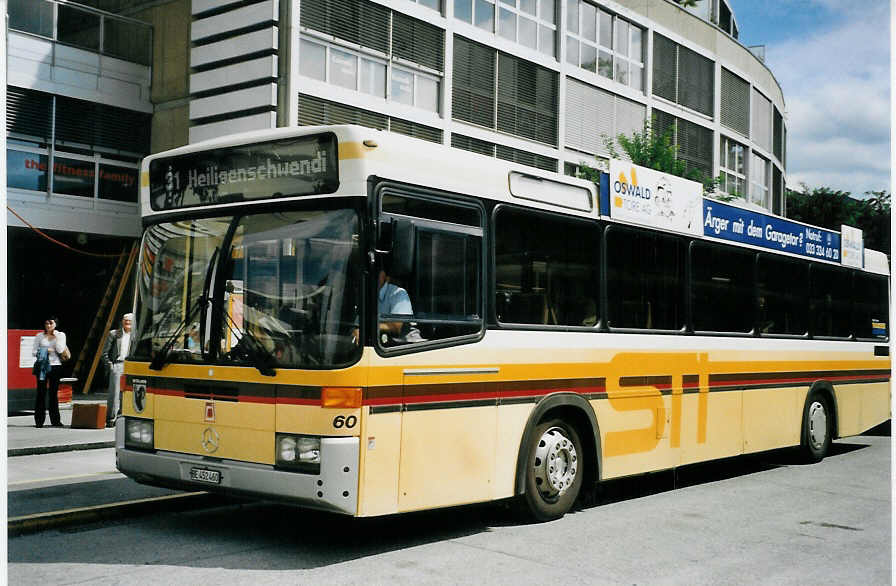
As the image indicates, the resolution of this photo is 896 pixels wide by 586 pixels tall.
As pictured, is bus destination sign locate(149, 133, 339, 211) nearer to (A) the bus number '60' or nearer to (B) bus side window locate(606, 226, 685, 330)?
(A) the bus number '60'

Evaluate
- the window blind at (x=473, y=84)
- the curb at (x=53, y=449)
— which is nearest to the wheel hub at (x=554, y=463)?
the curb at (x=53, y=449)

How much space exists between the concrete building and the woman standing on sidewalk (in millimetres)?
6829

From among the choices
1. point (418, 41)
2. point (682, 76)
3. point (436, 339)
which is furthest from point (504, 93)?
point (436, 339)

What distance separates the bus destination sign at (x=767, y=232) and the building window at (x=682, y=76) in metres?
23.3

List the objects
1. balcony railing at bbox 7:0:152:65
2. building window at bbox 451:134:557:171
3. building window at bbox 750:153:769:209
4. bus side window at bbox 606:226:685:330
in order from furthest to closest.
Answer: building window at bbox 750:153:769:209 → building window at bbox 451:134:557:171 → balcony railing at bbox 7:0:152:65 → bus side window at bbox 606:226:685:330

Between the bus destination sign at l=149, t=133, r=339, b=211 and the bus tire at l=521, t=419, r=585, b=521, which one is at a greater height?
the bus destination sign at l=149, t=133, r=339, b=211

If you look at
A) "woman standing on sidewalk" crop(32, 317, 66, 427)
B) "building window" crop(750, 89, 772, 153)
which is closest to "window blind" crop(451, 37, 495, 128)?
"woman standing on sidewalk" crop(32, 317, 66, 427)

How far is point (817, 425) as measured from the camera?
12.4 meters

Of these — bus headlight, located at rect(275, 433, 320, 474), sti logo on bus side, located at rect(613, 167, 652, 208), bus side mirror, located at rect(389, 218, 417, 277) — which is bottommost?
bus headlight, located at rect(275, 433, 320, 474)

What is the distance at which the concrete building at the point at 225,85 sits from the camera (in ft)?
71.4

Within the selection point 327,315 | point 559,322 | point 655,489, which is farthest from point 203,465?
point 655,489

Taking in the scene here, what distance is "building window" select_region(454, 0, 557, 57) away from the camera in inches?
1057

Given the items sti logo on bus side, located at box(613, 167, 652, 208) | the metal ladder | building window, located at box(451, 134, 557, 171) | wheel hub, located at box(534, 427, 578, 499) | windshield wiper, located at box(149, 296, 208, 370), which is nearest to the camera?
windshield wiper, located at box(149, 296, 208, 370)

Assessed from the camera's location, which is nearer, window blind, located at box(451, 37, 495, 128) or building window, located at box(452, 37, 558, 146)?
window blind, located at box(451, 37, 495, 128)
